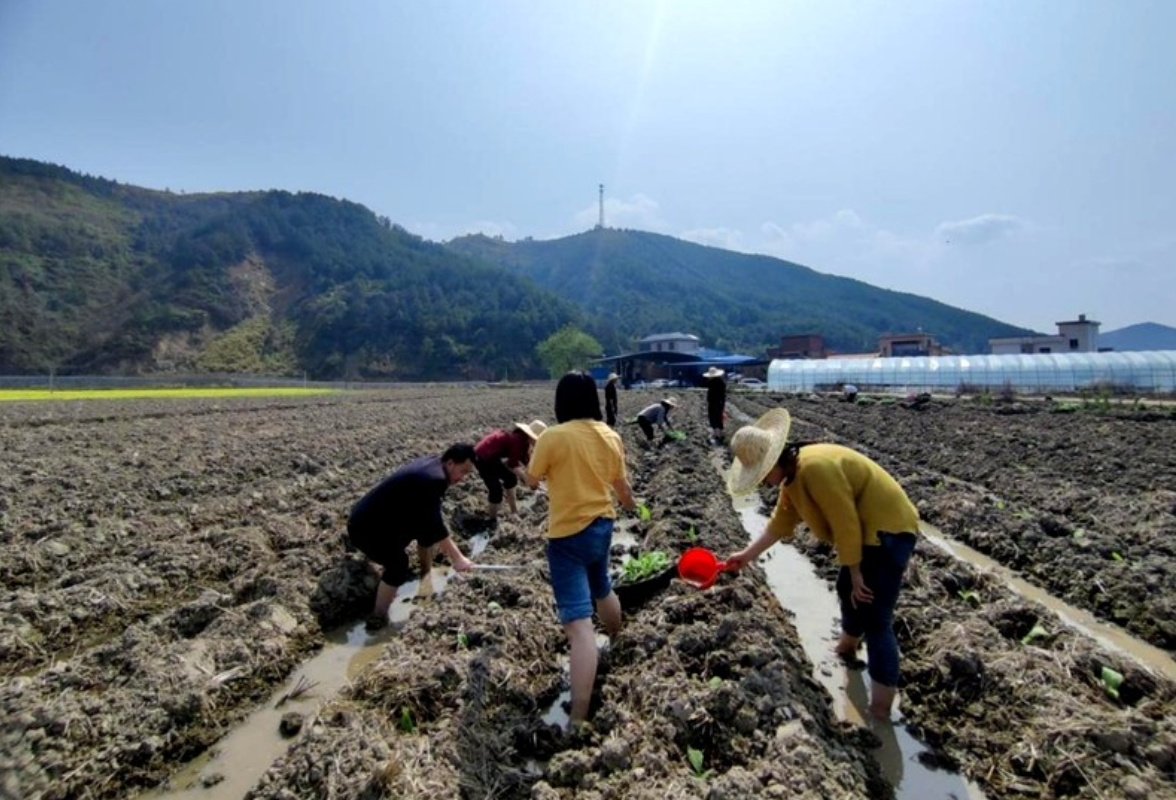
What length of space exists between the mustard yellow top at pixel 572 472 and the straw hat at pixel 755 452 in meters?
0.77

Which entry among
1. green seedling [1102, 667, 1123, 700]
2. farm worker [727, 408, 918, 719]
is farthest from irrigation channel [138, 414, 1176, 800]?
green seedling [1102, 667, 1123, 700]

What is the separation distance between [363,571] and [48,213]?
122445 mm

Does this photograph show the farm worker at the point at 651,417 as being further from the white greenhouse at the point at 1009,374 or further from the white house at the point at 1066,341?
the white house at the point at 1066,341

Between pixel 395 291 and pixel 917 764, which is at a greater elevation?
pixel 395 291

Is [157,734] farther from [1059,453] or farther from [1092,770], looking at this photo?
[1059,453]

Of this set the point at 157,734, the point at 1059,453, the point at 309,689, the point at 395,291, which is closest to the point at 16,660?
the point at 157,734

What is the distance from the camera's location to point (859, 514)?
11.3ft

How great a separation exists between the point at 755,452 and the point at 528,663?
210cm

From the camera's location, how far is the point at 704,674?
3762mm

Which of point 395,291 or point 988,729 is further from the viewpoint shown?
point 395,291

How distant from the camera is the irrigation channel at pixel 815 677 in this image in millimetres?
3158

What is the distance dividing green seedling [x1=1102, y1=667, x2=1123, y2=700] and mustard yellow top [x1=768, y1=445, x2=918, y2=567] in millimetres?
1442

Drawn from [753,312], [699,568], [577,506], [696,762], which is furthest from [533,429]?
[753,312]

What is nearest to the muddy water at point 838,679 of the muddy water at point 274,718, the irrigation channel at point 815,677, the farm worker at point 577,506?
the irrigation channel at point 815,677
